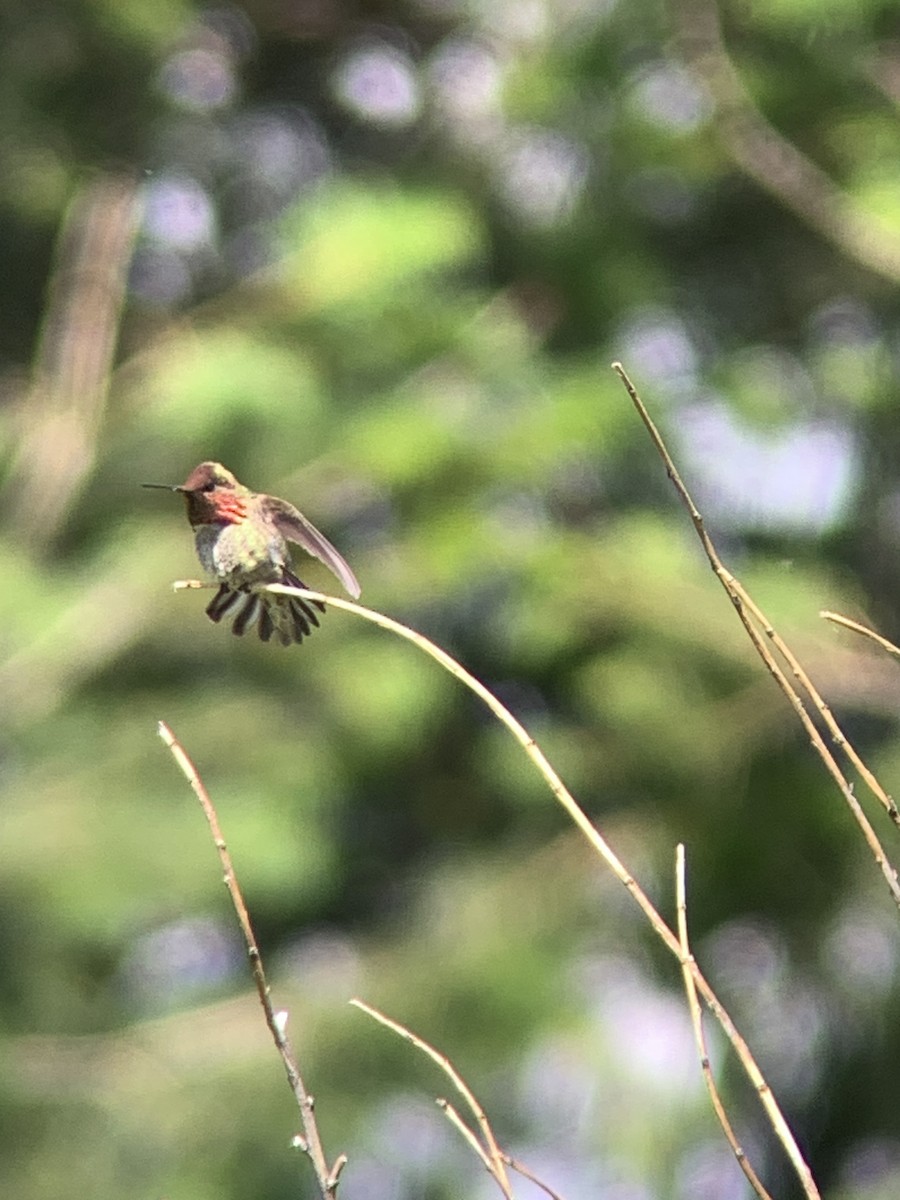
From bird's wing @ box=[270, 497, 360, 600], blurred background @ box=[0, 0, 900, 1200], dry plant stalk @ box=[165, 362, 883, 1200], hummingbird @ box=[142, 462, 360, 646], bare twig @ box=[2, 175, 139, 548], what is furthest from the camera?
bare twig @ box=[2, 175, 139, 548]

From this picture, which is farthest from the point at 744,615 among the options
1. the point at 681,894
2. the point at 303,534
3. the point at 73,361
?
the point at 73,361

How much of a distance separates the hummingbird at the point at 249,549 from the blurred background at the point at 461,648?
8.65 feet

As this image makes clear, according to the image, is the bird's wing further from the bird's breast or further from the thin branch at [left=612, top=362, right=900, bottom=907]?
the thin branch at [left=612, top=362, right=900, bottom=907]

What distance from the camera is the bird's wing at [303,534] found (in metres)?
1.80

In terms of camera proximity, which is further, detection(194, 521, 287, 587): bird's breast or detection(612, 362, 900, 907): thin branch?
detection(194, 521, 287, 587): bird's breast

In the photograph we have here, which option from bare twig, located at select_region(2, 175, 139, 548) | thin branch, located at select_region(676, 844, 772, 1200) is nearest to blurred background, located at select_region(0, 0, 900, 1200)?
bare twig, located at select_region(2, 175, 139, 548)

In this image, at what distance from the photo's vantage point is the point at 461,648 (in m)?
6.50

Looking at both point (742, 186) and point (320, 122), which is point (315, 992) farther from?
point (320, 122)

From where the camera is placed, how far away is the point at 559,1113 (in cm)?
608

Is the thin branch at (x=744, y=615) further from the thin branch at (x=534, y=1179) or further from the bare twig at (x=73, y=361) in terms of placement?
the bare twig at (x=73, y=361)

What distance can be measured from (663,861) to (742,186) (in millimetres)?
2469

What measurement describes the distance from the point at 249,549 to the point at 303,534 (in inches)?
4.1

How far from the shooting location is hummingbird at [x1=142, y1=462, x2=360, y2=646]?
A: 76.0 inches

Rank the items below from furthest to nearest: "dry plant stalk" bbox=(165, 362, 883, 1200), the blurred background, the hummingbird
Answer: the blurred background < the hummingbird < "dry plant stalk" bbox=(165, 362, 883, 1200)
